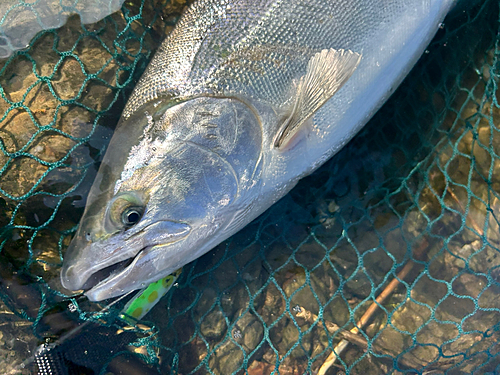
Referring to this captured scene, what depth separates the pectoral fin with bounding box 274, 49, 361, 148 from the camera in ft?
6.93

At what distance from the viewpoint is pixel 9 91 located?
248 cm

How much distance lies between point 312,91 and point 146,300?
180 centimetres

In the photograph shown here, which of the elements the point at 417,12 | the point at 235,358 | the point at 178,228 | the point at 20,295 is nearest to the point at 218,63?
the point at 178,228

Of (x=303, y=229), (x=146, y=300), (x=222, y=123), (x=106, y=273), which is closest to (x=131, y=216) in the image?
(x=106, y=273)

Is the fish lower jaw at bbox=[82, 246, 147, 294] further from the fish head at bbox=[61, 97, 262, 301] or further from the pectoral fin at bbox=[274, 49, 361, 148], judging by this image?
the pectoral fin at bbox=[274, 49, 361, 148]

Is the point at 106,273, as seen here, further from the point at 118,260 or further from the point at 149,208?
the point at 149,208

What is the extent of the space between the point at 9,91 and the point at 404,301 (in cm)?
329

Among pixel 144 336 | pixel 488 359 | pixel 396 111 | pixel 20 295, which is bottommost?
pixel 488 359

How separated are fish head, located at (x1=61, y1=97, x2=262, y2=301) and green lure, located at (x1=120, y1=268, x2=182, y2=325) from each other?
612 millimetres

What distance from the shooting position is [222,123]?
79.6 inches

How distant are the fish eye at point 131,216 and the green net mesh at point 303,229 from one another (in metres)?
0.81

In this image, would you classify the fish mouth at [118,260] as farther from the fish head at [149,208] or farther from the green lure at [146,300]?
the green lure at [146,300]

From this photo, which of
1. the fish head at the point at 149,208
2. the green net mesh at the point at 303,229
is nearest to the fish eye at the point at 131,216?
the fish head at the point at 149,208

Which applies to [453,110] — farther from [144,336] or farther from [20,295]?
[20,295]
